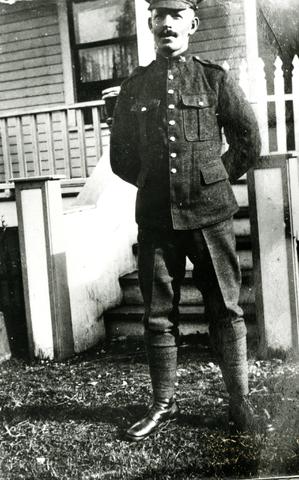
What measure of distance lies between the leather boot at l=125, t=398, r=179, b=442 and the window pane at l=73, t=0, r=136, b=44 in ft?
22.4

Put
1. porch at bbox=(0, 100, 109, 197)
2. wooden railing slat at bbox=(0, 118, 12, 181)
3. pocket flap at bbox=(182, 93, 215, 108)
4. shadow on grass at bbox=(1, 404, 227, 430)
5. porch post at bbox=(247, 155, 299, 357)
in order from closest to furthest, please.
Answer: pocket flap at bbox=(182, 93, 215, 108), shadow on grass at bbox=(1, 404, 227, 430), porch post at bbox=(247, 155, 299, 357), porch at bbox=(0, 100, 109, 197), wooden railing slat at bbox=(0, 118, 12, 181)

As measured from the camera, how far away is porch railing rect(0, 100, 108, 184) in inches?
281

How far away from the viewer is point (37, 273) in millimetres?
4766

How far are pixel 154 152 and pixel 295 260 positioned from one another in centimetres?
178

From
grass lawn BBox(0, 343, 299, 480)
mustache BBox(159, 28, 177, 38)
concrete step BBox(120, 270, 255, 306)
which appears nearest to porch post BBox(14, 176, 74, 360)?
grass lawn BBox(0, 343, 299, 480)

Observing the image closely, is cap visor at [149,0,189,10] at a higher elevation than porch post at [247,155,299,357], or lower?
higher

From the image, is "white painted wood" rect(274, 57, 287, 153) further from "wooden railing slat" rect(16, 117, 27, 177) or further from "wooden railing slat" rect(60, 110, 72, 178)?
"wooden railing slat" rect(16, 117, 27, 177)

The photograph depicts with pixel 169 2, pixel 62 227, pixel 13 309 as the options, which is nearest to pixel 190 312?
pixel 62 227

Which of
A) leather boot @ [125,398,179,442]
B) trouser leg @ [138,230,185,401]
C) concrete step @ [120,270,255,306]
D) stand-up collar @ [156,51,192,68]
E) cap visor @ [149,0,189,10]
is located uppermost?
cap visor @ [149,0,189,10]

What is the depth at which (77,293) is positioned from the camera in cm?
495

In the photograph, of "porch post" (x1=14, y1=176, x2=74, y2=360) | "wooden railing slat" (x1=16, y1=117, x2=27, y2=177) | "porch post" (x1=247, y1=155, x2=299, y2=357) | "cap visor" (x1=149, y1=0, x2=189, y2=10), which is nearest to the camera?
"cap visor" (x1=149, y1=0, x2=189, y2=10)

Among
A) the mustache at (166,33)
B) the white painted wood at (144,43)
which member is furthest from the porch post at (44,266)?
the white painted wood at (144,43)

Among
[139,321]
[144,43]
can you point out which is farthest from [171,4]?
[144,43]

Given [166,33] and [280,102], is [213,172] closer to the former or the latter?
[166,33]
